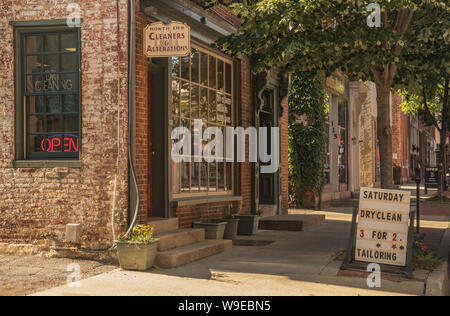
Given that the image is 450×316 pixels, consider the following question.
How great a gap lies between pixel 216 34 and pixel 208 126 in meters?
1.81

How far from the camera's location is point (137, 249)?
25.5 ft

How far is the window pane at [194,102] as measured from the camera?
34.9 ft

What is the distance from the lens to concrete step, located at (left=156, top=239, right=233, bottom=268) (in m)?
8.14

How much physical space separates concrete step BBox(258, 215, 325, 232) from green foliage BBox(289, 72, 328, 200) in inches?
160

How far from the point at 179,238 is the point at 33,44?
3.81 meters

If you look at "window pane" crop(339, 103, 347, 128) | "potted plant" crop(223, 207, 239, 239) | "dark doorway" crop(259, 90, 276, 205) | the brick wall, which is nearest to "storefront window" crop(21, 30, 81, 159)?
the brick wall

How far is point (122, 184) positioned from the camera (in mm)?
8445

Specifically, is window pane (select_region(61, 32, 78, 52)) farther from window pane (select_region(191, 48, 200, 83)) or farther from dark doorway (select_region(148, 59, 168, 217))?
window pane (select_region(191, 48, 200, 83))

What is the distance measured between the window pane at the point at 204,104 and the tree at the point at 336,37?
3.64 ft

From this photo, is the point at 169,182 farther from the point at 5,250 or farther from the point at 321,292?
the point at 321,292

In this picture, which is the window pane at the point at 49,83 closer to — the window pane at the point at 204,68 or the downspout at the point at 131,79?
the downspout at the point at 131,79

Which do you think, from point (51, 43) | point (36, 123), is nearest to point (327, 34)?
point (51, 43)

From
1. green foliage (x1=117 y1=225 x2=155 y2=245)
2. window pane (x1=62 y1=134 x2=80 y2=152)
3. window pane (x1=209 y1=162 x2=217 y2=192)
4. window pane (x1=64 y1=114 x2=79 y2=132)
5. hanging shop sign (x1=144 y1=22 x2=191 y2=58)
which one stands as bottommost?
green foliage (x1=117 y1=225 x2=155 y2=245)

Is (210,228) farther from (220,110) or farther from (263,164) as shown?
(263,164)
